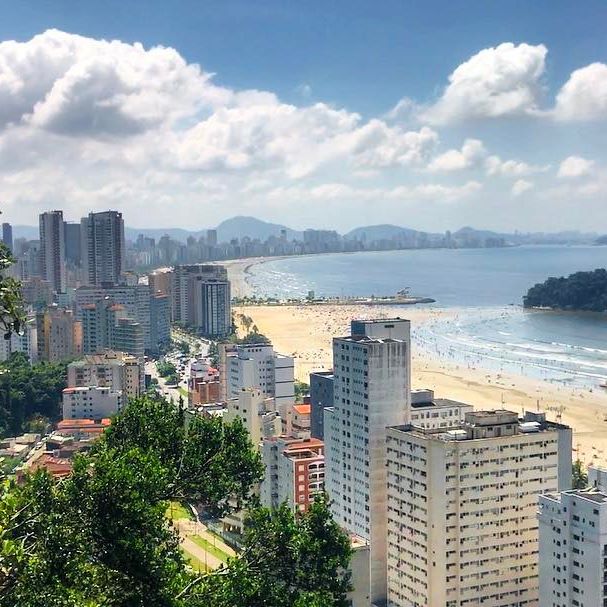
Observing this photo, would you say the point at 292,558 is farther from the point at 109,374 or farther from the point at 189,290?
the point at 189,290

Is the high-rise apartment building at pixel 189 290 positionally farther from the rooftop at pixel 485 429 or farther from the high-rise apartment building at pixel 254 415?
the rooftop at pixel 485 429

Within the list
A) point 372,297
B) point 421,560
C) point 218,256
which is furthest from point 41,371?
point 218,256

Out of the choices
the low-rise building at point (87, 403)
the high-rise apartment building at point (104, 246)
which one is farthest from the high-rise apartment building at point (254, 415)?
the high-rise apartment building at point (104, 246)

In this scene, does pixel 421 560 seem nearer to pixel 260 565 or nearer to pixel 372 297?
pixel 260 565

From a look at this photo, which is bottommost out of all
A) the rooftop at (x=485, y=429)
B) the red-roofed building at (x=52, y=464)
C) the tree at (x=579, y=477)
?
the red-roofed building at (x=52, y=464)

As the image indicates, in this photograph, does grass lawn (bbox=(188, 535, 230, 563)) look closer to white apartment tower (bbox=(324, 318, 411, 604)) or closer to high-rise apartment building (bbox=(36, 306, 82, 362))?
white apartment tower (bbox=(324, 318, 411, 604))

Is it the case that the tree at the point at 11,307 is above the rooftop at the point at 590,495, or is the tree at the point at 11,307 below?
above
